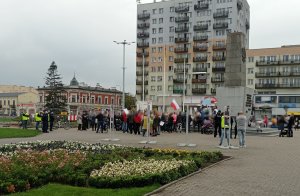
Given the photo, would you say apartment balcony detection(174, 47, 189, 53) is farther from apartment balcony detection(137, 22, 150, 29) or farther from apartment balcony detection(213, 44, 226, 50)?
apartment balcony detection(137, 22, 150, 29)

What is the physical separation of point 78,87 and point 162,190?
111 metres

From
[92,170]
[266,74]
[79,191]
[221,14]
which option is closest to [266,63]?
[266,74]

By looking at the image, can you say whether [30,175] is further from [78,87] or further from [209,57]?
[78,87]

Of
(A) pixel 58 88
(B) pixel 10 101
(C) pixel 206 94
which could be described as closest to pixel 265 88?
(C) pixel 206 94

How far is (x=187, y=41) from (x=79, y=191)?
101122 mm

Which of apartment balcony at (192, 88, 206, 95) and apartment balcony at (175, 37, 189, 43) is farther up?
apartment balcony at (175, 37, 189, 43)

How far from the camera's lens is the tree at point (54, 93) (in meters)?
84.1

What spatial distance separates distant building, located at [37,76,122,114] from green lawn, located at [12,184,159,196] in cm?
10020

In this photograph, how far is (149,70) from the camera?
113 meters

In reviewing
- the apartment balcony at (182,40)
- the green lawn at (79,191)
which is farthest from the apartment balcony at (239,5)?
the green lawn at (79,191)

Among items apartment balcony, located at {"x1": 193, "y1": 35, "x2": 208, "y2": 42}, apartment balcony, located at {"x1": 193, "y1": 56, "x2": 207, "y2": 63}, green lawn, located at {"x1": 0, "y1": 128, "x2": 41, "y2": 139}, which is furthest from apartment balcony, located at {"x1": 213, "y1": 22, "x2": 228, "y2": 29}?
green lawn, located at {"x1": 0, "y1": 128, "x2": 41, "y2": 139}

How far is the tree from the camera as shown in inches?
3310

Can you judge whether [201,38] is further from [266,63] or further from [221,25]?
[266,63]

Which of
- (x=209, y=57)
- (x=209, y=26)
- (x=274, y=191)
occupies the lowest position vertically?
(x=274, y=191)
